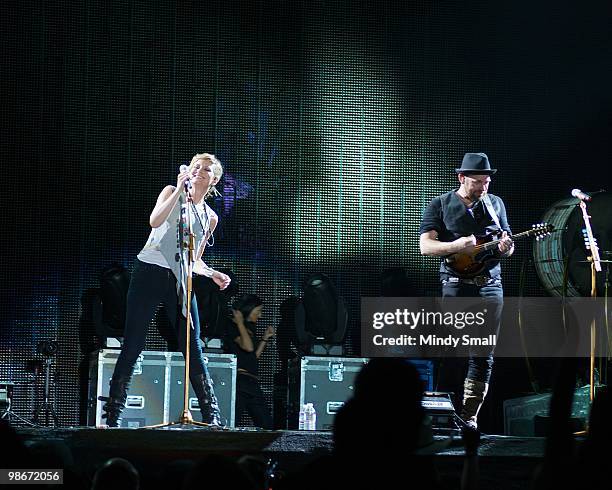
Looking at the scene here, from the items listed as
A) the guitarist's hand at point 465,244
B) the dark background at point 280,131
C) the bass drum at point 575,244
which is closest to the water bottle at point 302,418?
the dark background at point 280,131

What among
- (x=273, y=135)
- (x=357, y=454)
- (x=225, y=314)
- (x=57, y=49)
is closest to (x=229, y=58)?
(x=273, y=135)

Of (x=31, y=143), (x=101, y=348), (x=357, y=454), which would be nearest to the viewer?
(x=357, y=454)

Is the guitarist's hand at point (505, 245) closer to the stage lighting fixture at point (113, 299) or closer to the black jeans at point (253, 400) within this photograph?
the black jeans at point (253, 400)

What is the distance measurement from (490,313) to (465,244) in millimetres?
496

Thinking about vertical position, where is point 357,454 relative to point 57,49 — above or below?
below

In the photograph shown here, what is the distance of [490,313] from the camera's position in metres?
6.98

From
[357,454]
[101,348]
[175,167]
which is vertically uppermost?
[175,167]

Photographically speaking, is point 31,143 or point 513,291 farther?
point 513,291

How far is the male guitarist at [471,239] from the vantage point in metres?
6.89

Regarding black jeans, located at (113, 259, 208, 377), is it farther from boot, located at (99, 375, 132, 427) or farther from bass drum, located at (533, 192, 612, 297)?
bass drum, located at (533, 192, 612, 297)

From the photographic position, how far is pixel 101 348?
8.13 meters

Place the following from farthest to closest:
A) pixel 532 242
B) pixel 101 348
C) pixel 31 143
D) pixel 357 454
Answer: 1. pixel 532 242
2. pixel 31 143
3. pixel 101 348
4. pixel 357 454

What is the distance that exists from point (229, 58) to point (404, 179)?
6.23 feet

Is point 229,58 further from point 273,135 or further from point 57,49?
point 57,49
